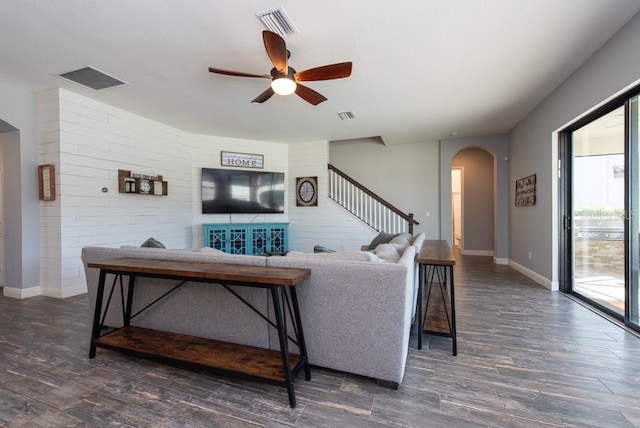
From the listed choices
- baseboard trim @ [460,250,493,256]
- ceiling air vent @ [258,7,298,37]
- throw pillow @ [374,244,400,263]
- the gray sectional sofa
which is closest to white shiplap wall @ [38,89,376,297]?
the gray sectional sofa

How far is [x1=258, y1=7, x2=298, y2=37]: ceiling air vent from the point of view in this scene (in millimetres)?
2240

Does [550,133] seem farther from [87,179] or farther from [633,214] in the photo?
[87,179]

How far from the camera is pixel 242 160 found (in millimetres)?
6227

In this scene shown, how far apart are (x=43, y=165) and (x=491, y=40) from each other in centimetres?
545

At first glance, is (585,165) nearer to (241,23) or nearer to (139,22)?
(241,23)

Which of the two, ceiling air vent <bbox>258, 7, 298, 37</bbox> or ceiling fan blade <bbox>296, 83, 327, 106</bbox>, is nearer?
ceiling air vent <bbox>258, 7, 298, 37</bbox>

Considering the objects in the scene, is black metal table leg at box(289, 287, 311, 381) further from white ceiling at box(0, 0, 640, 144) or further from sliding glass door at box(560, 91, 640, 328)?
sliding glass door at box(560, 91, 640, 328)

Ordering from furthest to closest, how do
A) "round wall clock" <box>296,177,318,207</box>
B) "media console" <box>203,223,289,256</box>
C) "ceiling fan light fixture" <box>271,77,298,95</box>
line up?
"round wall clock" <box>296,177,318,207</box> < "media console" <box>203,223,289,256</box> < "ceiling fan light fixture" <box>271,77,298,95</box>

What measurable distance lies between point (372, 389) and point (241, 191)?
4948 mm

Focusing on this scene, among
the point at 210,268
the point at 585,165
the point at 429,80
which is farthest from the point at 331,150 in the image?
the point at 210,268

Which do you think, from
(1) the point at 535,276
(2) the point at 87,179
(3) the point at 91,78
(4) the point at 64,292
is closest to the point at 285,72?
(3) the point at 91,78

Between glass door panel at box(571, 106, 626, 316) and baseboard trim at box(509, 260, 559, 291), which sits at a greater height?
glass door panel at box(571, 106, 626, 316)

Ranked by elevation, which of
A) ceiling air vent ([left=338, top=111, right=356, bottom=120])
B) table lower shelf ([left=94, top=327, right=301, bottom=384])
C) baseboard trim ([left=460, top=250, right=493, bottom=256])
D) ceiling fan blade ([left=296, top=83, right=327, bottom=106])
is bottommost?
baseboard trim ([left=460, top=250, right=493, bottom=256])

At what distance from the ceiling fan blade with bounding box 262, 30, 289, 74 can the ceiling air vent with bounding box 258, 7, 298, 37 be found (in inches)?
7.8
